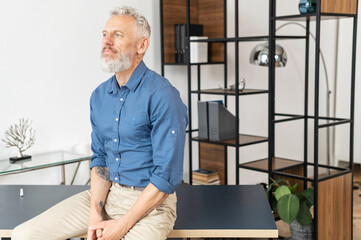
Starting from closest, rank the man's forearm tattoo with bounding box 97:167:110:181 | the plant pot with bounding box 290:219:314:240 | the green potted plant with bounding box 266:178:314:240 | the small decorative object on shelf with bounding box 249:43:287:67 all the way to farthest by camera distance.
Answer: the man's forearm tattoo with bounding box 97:167:110:181, the green potted plant with bounding box 266:178:314:240, the plant pot with bounding box 290:219:314:240, the small decorative object on shelf with bounding box 249:43:287:67

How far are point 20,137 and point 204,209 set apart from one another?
5.07ft

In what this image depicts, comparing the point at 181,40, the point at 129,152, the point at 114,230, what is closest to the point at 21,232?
the point at 114,230

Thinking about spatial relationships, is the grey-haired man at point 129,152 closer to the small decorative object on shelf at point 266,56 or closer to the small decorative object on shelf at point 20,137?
the small decorative object on shelf at point 20,137

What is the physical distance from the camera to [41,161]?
9.98 ft

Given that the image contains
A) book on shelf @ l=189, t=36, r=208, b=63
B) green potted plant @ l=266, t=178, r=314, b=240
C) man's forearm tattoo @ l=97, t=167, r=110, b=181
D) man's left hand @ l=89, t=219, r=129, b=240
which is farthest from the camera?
book on shelf @ l=189, t=36, r=208, b=63

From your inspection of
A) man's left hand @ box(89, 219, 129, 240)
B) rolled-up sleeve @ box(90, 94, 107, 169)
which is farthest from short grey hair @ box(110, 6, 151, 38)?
man's left hand @ box(89, 219, 129, 240)

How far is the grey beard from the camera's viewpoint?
1.83 metres

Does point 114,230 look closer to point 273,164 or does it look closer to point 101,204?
point 101,204

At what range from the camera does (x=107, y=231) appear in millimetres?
1744

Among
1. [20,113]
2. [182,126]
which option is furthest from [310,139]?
[182,126]

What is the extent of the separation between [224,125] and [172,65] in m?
0.82

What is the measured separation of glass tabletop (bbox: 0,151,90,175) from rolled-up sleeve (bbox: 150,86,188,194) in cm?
137

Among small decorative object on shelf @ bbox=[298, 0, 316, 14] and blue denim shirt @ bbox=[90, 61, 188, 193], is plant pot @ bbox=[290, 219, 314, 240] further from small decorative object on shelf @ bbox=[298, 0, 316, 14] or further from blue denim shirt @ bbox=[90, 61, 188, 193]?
blue denim shirt @ bbox=[90, 61, 188, 193]

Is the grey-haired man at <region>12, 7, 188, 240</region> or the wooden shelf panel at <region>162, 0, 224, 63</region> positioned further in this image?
the wooden shelf panel at <region>162, 0, 224, 63</region>
